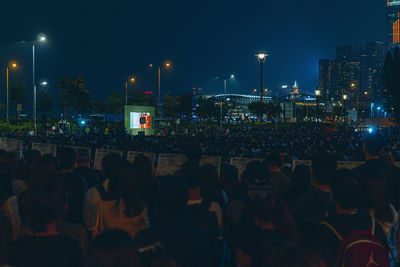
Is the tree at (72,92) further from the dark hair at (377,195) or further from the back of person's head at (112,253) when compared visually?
the back of person's head at (112,253)

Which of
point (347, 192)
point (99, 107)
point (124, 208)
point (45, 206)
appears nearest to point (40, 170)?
point (124, 208)

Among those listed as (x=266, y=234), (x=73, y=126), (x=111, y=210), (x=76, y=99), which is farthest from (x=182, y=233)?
(x=76, y=99)

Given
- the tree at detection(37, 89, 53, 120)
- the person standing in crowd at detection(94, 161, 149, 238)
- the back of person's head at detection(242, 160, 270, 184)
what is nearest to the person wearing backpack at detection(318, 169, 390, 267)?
the back of person's head at detection(242, 160, 270, 184)

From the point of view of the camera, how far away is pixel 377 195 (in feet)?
12.8

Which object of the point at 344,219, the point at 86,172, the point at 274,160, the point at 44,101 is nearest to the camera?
A: the point at 344,219

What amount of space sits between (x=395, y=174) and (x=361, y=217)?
8.26ft

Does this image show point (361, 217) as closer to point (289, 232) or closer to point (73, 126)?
point (289, 232)

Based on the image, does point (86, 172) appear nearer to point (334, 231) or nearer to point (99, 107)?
point (334, 231)

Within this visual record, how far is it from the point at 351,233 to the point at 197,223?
1602mm

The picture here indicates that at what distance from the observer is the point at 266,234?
2967 mm

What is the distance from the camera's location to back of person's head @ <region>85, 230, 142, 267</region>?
78.5 inches

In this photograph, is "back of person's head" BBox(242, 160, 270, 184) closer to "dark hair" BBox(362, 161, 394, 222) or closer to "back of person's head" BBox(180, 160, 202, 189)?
"back of person's head" BBox(180, 160, 202, 189)

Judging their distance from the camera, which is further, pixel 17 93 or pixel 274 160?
pixel 17 93

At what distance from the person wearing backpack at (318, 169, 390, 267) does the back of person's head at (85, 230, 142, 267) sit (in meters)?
1.43
